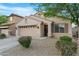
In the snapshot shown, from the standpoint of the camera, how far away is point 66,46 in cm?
408

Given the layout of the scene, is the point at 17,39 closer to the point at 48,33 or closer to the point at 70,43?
the point at 48,33

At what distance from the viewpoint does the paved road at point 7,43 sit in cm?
418

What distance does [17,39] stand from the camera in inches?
166

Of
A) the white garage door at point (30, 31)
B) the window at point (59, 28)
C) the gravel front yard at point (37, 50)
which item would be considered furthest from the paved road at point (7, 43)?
the window at point (59, 28)

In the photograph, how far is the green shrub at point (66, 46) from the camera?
408 cm

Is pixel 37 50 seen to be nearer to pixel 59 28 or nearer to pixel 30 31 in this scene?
pixel 30 31

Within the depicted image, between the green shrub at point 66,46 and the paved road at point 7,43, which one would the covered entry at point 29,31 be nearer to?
the paved road at point 7,43

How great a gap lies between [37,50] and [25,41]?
9.7 inches

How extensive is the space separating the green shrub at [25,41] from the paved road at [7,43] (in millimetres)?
86

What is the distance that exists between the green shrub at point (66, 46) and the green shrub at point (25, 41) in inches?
18.3

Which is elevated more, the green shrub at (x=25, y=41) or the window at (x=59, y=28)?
the window at (x=59, y=28)

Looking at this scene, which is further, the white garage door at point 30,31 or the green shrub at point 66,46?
the white garage door at point 30,31

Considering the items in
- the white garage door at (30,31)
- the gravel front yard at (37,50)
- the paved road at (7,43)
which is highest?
the white garage door at (30,31)

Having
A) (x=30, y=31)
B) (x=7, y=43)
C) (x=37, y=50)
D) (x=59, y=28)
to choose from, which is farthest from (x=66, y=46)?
(x=7, y=43)
